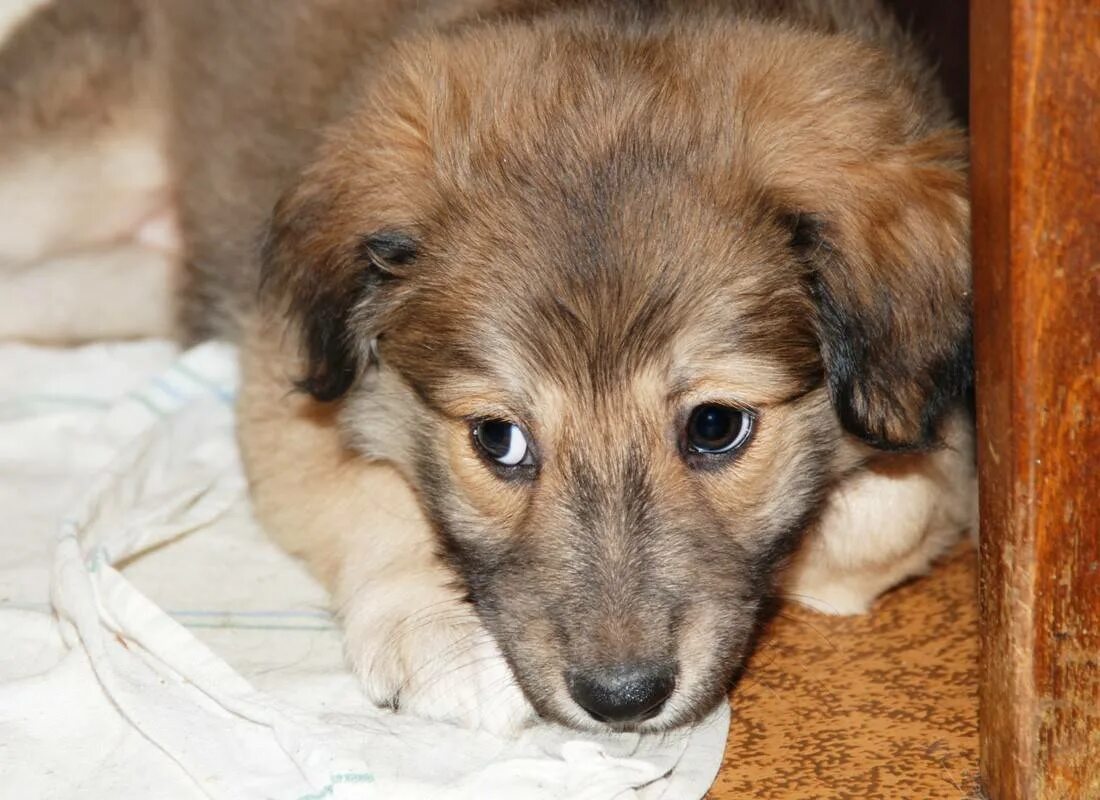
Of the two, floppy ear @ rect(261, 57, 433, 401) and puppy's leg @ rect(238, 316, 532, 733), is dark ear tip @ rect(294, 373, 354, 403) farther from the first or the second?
puppy's leg @ rect(238, 316, 532, 733)

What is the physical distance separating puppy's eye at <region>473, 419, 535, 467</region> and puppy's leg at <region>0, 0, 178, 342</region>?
5.51 feet

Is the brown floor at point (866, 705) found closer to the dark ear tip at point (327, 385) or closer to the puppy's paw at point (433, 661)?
the puppy's paw at point (433, 661)

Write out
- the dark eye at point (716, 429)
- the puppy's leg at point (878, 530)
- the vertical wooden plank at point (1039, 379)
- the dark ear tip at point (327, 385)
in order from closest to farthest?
the vertical wooden plank at point (1039, 379)
the dark eye at point (716, 429)
the dark ear tip at point (327, 385)
the puppy's leg at point (878, 530)

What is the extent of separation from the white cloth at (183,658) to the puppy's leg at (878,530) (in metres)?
0.42

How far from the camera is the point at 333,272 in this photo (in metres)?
2.62

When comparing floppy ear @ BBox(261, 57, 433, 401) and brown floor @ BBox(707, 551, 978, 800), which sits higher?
floppy ear @ BBox(261, 57, 433, 401)

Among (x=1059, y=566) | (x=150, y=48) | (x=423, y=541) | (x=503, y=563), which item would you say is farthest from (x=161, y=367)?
(x=1059, y=566)

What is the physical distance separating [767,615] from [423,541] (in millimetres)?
627

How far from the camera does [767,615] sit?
9.33 feet

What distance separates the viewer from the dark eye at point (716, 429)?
2350mm

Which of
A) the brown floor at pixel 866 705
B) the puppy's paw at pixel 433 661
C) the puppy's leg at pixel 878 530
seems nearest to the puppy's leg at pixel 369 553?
the puppy's paw at pixel 433 661

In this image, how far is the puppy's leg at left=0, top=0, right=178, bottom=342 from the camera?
12.8ft

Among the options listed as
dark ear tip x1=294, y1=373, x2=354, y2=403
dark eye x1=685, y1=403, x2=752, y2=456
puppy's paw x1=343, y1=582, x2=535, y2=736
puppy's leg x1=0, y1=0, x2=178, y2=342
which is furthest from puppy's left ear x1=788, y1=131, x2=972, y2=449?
puppy's leg x1=0, y1=0, x2=178, y2=342

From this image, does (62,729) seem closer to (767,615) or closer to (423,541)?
(423,541)
